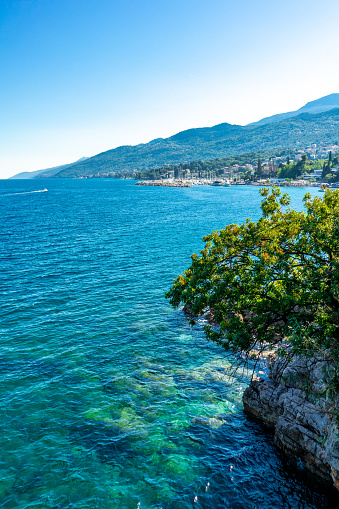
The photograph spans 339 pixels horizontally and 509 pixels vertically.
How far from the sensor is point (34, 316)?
124 feet

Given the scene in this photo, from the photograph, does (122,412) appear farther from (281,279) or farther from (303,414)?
(281,279)

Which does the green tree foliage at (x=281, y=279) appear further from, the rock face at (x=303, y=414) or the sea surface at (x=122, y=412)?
the sea surface at (x=122, y=412)

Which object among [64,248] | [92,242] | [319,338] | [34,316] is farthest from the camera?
[92,242]

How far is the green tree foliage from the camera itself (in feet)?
53.9

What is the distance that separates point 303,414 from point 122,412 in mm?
12713

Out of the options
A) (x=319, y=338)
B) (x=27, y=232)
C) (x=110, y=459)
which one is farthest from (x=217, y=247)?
(x=27, y=232)

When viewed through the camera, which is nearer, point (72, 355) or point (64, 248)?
point (72, 355)

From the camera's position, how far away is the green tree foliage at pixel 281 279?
16438 millimetres

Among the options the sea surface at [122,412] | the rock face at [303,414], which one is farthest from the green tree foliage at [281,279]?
the sea surface at [122,412]

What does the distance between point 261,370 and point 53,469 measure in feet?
60.8

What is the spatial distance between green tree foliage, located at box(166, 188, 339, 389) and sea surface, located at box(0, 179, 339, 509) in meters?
6.51

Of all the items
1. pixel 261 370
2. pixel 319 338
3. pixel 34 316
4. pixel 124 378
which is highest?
pixel 319 338

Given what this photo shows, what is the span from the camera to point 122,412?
2338cm

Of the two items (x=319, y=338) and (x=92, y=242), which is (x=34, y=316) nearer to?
(x=319, y=338)
